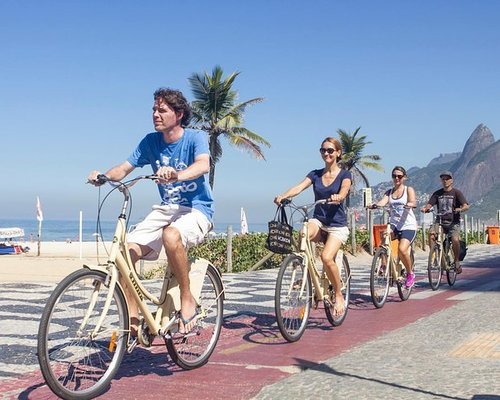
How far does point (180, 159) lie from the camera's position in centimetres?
505

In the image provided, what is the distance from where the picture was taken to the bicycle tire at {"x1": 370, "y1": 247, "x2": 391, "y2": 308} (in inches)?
348

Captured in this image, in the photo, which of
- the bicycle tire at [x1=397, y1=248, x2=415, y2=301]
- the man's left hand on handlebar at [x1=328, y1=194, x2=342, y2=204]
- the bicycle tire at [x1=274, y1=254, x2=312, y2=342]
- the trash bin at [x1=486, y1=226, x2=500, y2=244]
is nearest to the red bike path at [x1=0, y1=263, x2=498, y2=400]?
the bicycle tire at [x1=274, y1=254, x2=312, y2=342]

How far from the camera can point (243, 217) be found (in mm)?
37625

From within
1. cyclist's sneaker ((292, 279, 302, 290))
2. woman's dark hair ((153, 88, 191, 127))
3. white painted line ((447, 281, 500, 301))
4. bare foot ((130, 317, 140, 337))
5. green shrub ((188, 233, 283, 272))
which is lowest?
white painted line ((447, 281, 500, 301))

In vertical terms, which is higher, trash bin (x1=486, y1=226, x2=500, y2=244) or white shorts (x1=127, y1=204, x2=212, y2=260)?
trash bin (x1=486, y1=226, x2=500, y2=244)

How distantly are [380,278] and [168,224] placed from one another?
474 cm

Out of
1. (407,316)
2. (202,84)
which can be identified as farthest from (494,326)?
(202,84)

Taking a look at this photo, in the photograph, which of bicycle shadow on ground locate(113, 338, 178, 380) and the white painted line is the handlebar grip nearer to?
bicycle shadow on ground locate(113, 338, 178, 380)

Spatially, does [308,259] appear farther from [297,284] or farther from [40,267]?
[40,267]

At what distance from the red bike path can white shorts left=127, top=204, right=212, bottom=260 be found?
2.84 ft

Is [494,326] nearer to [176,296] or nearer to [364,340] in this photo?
[364,340]

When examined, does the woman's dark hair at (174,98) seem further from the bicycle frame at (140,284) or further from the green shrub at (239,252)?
the green shrub at (239,252)

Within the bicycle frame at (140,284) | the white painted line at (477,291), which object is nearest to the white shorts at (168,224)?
the bicycle frame at (140,284)

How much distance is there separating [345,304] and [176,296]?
9.63ft
